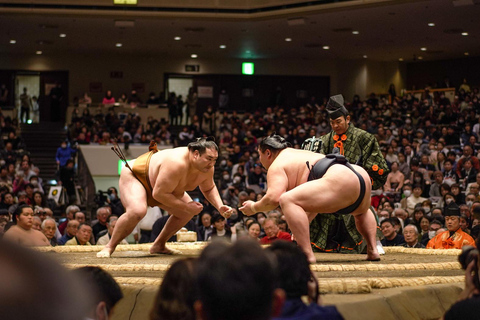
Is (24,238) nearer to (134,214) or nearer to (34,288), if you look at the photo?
(34,288)

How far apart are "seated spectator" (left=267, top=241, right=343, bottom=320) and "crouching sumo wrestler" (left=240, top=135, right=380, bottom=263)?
51.6 inches

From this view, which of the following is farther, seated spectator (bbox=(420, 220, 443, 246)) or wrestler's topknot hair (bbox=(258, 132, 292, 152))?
seated spectator (bbox=(420, 220, 443, 246))

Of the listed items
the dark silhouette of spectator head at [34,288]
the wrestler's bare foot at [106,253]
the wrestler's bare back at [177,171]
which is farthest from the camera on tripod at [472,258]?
the wrestler's bare foot at [106,253]

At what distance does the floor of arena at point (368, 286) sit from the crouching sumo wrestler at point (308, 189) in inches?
7.3

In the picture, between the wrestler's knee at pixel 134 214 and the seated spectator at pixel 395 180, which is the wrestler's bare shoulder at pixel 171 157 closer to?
the wrestler's knee at pixel 134 214

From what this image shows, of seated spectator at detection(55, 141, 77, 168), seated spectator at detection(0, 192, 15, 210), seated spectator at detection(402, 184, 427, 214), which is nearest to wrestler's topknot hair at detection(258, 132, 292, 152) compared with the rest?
seated spectator at detection(402, 184, 427, 214)

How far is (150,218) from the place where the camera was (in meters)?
6.36

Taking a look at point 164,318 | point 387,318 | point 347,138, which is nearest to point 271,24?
point 347,138

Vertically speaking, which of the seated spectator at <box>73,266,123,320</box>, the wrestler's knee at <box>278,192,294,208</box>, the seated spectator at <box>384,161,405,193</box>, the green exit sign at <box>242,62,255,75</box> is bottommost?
the seated spectator at <box>384,161,405,193</box>

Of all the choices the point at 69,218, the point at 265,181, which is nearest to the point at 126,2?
the point at 265,181

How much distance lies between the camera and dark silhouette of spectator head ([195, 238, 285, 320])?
0.92m

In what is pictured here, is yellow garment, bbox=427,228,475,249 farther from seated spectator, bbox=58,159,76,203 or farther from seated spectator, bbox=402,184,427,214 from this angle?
seated spectator, bbox=58,159,76,203

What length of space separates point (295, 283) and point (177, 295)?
0.27m

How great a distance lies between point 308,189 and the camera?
2742mm
